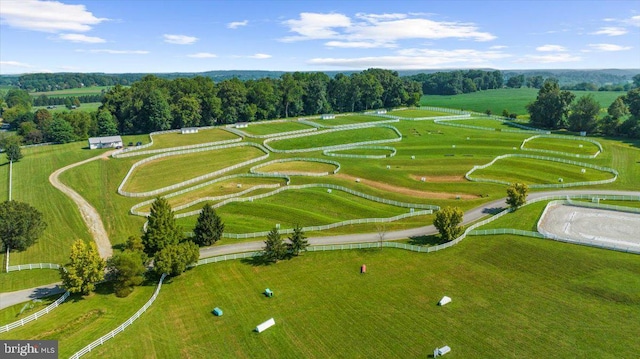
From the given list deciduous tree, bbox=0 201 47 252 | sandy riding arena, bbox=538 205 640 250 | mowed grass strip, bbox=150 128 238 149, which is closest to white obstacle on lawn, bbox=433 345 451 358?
sandy riding arena, bbox=538 205 640 250

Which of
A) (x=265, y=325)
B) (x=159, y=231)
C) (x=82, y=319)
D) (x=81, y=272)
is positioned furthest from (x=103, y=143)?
(x=265, y=325)

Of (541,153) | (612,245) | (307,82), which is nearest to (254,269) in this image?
(612,245)

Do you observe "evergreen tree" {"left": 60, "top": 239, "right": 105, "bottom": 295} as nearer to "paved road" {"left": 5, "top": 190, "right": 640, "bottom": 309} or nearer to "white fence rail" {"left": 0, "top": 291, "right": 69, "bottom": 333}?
"white fence rail" {"left": 0, "top": 291, "right": 69, "bottom": 333}

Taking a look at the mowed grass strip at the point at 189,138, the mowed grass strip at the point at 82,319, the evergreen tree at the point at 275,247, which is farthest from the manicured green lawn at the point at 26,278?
the mowed grass strip at the point at 189,138

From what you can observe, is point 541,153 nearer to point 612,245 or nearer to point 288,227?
point 612,245

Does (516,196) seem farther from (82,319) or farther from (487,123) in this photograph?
(487,123)

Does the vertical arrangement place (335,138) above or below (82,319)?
above
